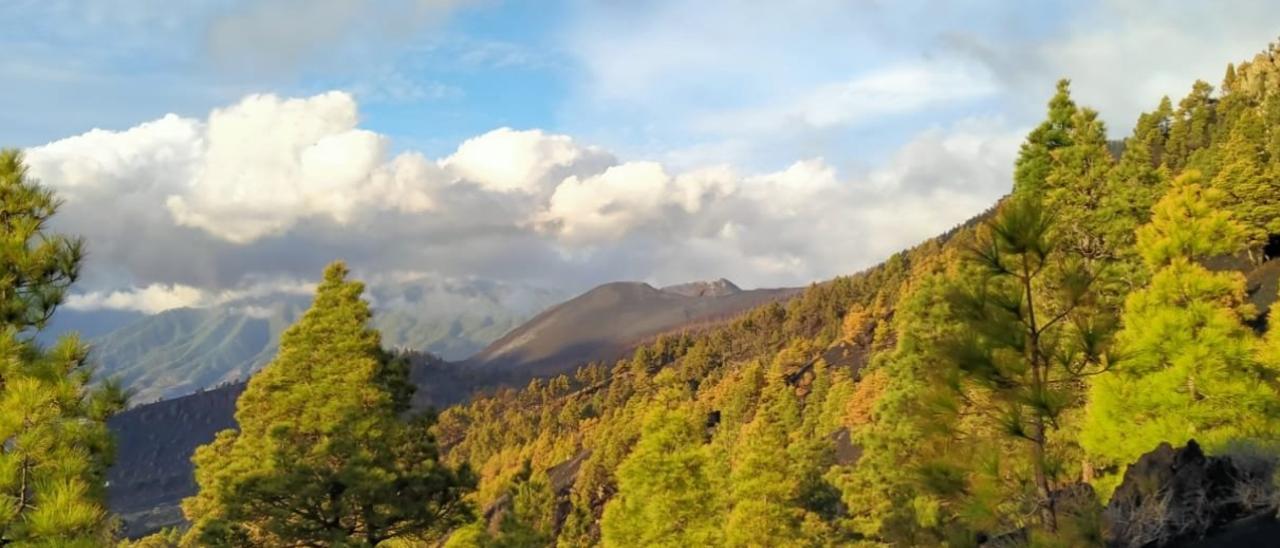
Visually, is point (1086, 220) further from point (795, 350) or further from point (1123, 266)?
point (795, 350)

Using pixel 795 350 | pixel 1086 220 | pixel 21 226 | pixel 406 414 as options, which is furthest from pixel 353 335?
pixel 795 350

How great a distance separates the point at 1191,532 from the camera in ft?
44.3

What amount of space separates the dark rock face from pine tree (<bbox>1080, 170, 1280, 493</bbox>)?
23.2 ft

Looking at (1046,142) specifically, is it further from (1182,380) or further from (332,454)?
(332,454)

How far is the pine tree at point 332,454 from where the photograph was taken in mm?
18625

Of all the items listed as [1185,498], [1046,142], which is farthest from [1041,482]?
[1046,142]

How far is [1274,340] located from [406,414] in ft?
90.1

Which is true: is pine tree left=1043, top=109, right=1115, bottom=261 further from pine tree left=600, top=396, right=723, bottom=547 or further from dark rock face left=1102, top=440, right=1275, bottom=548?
dark rock face left=1102, top=440, right=1275, bottom=548

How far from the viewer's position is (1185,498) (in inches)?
544

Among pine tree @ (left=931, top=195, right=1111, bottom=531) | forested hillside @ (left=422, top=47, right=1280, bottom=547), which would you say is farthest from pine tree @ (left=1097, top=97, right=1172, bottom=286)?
pine tree @ (left=931, top=195, right=1111, bottom=531)

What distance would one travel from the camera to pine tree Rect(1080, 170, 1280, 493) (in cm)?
2162

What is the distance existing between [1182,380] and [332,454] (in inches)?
868

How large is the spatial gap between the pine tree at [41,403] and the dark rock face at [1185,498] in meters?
14.6

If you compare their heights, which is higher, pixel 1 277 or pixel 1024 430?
pixel 1 277
